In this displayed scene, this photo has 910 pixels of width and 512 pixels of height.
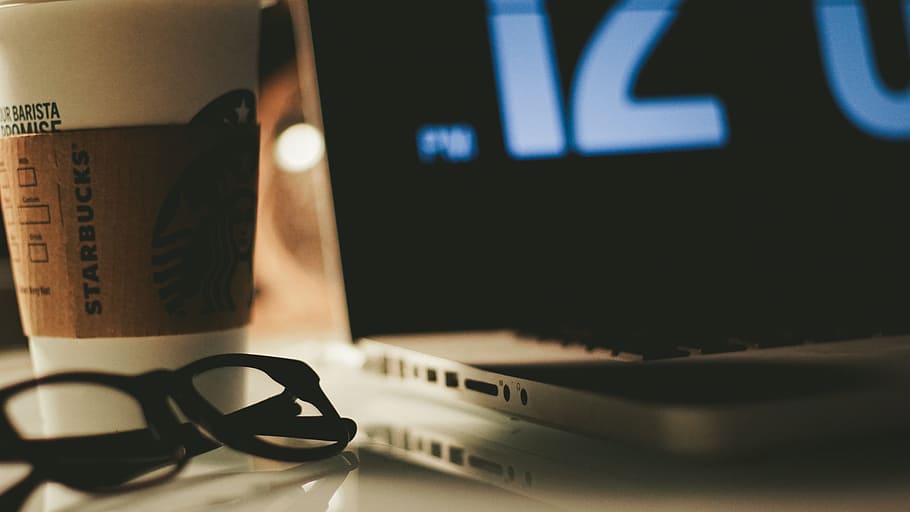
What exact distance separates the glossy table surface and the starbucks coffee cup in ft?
0.22

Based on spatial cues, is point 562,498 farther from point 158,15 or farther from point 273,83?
point 273,83

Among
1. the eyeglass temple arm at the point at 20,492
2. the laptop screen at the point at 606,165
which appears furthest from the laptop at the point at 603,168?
the eyeglass temple arm at the point at 20,492

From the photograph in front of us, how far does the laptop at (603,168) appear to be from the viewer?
67 cm

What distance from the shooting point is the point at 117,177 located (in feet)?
1.33

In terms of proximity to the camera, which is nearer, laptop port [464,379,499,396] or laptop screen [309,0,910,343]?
laptop port [464,379,499,396]

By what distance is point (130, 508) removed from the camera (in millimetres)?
337

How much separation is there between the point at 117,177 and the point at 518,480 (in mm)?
220

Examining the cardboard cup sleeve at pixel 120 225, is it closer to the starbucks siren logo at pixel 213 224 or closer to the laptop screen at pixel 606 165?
the starbucks siren logo at pixel 213 224

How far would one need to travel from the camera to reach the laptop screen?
0.68 m

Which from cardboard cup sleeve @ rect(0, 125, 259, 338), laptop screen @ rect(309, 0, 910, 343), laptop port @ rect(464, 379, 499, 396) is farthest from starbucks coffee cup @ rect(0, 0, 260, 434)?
laptop screen @ rect(309, 0, 910, 343)

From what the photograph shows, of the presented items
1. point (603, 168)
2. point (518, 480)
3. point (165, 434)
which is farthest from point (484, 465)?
point (603, 168)

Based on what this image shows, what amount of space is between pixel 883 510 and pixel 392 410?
0.27 metres

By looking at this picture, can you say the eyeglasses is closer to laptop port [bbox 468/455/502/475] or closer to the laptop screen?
laptop port [bbox 468/455/502/475]

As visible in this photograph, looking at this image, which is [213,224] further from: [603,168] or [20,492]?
[603,168]
